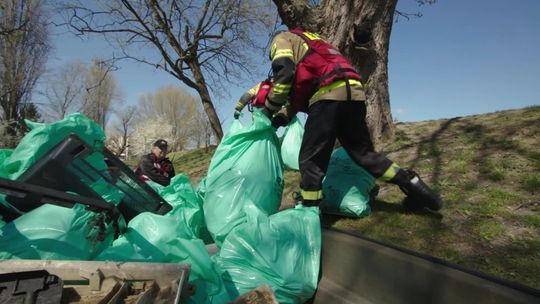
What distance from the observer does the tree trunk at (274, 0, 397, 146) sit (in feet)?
13.4

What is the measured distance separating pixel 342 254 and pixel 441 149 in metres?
2.16

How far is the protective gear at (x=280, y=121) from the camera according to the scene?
2994 millimetres

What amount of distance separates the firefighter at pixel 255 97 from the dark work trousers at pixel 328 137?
0.44 m

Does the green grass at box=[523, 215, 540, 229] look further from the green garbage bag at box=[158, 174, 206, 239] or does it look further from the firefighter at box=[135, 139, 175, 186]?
the firefighter at box=[135, 139, 175, 186]

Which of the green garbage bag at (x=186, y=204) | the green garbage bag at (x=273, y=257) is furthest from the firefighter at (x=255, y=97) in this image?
the green garbage bag at (x=273, y=257)

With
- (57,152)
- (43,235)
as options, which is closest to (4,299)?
(43,235)

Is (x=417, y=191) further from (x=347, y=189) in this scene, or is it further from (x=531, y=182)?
(x=531, y=182)

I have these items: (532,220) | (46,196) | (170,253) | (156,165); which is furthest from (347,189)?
(156,165)

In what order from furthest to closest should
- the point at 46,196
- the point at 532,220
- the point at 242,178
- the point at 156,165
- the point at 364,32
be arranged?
1. the point at 156,165
2. the point at 364,32
3. the point at 242,178
4. the point at 532,220
5. the point at 46,196

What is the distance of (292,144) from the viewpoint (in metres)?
2.85

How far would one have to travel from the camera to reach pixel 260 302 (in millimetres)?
1678

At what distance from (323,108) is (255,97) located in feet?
2.11

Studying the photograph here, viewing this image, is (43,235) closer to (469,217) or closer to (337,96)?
(337,96)

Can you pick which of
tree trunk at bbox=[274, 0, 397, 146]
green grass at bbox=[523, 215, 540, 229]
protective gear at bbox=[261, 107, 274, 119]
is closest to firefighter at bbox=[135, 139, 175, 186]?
tree trunk at bbox=[274, 0, 397, 146]
